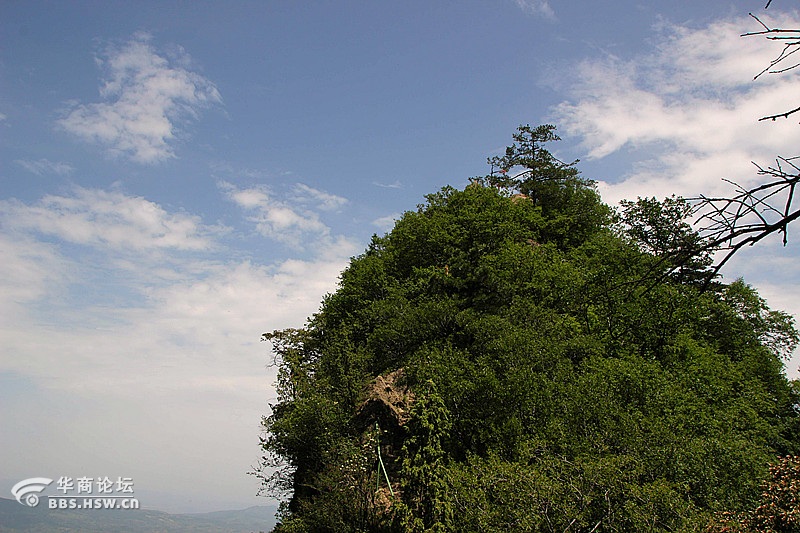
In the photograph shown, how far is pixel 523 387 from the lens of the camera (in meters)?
19.2

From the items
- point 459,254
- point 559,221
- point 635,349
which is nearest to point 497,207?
point 459,254

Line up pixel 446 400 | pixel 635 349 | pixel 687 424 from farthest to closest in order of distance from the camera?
1. pixel 635 349
2. pixel 446 400
3. pixel 687 424

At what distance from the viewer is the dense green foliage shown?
1380 centimetres

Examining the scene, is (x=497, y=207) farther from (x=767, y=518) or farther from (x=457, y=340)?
(x=767, y=518)

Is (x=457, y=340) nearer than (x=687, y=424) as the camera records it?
No

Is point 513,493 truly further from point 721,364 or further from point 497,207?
point 497,207

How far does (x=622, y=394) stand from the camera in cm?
1881

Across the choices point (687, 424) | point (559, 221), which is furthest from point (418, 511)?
point (559, 221)

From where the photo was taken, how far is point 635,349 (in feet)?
73.2

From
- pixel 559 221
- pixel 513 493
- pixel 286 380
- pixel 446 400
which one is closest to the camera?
pixel 513 493

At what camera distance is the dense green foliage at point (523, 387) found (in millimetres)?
→ 13797

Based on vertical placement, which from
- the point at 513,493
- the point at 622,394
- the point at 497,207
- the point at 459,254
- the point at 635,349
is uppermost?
the point at 497,207

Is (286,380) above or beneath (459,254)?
beneath

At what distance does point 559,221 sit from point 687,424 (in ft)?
66.2
